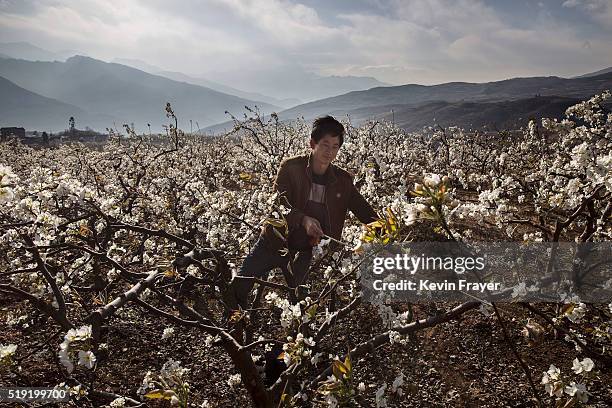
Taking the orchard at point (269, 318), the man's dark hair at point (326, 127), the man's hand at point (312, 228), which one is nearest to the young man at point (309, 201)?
the man's dark hair at point (326, 127)

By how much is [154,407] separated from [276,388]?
6.23 feet

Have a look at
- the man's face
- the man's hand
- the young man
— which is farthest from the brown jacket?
the man's hand

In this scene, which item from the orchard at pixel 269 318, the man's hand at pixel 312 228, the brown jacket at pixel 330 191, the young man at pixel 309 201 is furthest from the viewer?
the brown jacket at pixel 330 191

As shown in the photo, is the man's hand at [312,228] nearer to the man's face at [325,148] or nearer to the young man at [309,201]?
the young man at [309,201]

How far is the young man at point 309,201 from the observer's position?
402cm

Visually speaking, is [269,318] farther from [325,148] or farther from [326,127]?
[326,127]

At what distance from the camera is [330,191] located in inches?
171

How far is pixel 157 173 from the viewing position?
9922 mm

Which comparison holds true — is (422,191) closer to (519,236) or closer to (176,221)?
(176,221)

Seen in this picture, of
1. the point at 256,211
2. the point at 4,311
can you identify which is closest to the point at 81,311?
the point at 4,311

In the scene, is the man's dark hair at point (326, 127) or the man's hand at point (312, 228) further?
the man's dark hair at point (326, 127)

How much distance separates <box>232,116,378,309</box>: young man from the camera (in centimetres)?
402

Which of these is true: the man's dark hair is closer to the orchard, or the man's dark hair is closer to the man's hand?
the orchard

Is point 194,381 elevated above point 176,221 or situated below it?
below
